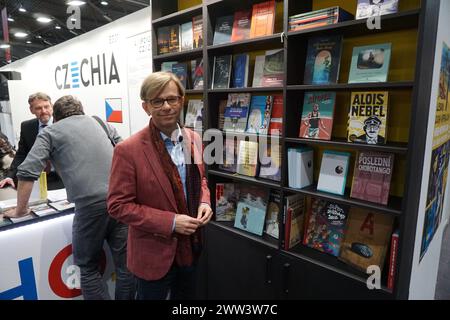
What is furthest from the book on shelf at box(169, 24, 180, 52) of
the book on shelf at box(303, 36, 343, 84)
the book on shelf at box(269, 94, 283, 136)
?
the book on shelf at box(303, 36, 343, 84)

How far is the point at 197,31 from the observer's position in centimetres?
241

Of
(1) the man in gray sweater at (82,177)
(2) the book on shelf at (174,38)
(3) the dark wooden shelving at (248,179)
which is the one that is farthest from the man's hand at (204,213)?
(2) the book on shelf at (174,38)

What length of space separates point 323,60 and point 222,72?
77cm

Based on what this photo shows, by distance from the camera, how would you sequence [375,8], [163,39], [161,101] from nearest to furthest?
[161,101] < [375,8] < [163,39]

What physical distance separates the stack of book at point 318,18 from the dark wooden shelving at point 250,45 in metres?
0.12

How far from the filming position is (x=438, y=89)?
1.77m

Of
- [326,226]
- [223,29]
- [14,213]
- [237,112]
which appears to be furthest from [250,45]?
[14,213]

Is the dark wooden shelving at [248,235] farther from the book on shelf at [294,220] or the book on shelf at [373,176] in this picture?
the book on shelf at [373,176]

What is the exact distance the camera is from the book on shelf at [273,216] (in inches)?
83.8

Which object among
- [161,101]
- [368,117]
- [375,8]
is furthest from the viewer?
[368,117]

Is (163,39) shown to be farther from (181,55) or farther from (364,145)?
(364,145)

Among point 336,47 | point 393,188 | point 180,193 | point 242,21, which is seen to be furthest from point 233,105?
point 393,188

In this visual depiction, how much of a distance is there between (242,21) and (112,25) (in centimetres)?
237

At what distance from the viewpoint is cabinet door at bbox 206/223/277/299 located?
207cm
